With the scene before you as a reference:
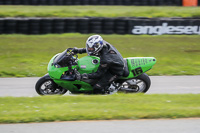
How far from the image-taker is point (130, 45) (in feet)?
48.9

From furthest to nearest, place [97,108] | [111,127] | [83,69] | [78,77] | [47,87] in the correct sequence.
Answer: [47,87]
[83,69]
[78,77]
[97,108]
[111,127]

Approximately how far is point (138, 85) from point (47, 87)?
6.77 feet

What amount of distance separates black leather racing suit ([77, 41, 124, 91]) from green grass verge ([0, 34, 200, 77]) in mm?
3139

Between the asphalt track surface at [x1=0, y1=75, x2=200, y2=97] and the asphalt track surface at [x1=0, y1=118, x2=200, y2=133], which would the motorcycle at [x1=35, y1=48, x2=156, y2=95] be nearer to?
the asphalt track surface at [x1=0, y1=75, x2=200, y2=97]

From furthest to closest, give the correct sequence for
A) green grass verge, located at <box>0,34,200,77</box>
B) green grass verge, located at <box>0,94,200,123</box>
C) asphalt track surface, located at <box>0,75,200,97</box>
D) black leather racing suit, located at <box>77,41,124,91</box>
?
green grass verge, located at <box>0,34,200,77</box> < asphalt track surface, located at <box>0,75,200,97</box> < black leather racing suit, located at <box>77,41,124,91</box> < green grass verge, located at <box>0,94,200,123</box>

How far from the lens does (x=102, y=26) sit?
16.2 meters

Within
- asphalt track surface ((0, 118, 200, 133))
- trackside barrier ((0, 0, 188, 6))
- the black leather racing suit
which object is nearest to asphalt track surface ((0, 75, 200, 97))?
the black leather racing suit

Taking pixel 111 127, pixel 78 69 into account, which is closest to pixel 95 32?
pixel 78 69

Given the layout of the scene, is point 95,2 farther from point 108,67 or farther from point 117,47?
point 108,67

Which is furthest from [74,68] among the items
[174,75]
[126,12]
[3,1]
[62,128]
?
[3,1]

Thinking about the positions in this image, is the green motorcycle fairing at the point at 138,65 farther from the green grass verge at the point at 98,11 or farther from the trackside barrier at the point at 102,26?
the green grass verge at the point at 98,11

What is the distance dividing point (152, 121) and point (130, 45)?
30.9 feet

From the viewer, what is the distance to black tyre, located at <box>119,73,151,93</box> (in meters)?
7.84

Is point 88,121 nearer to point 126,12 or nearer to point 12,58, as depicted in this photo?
point 12,58
